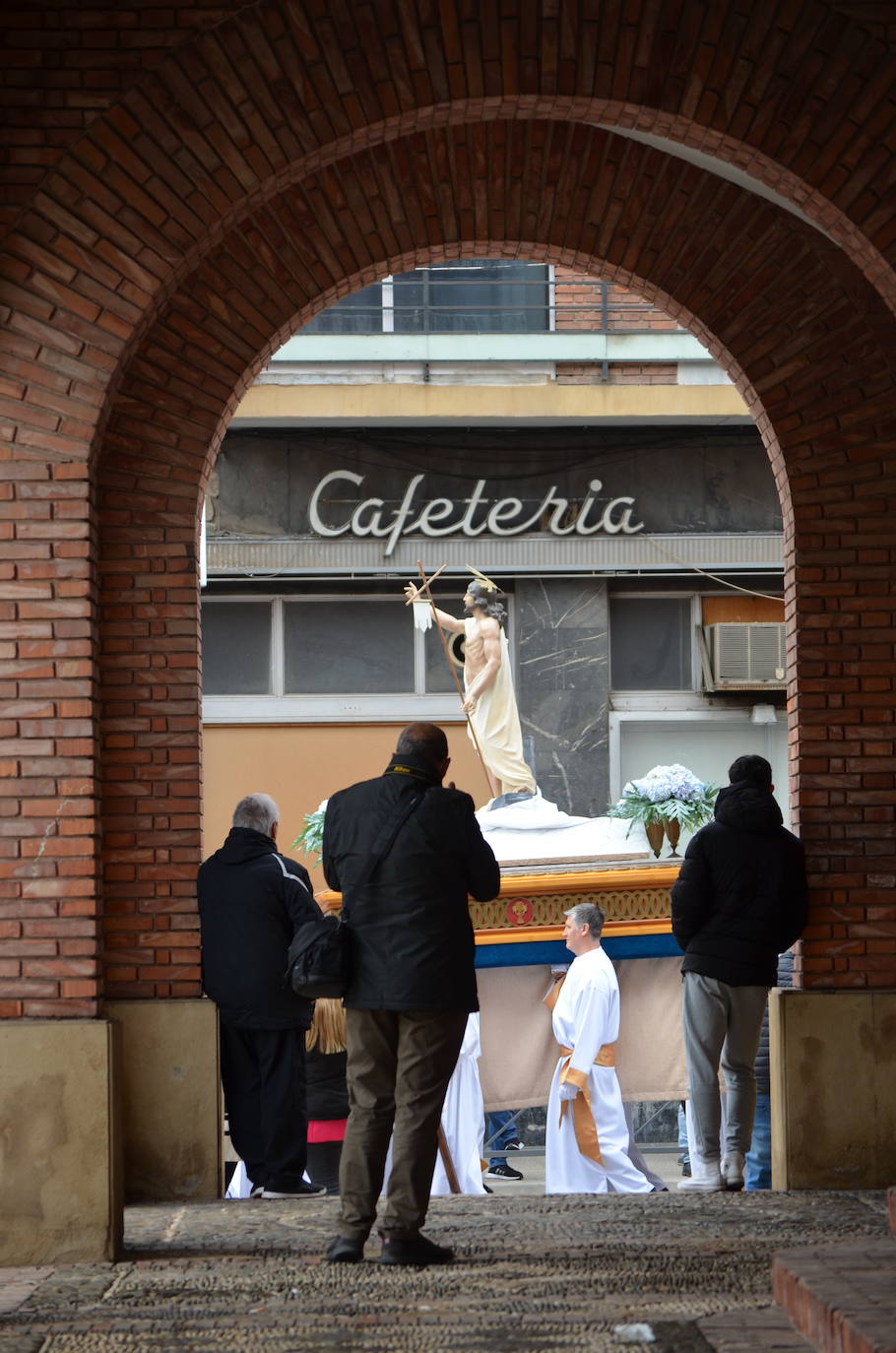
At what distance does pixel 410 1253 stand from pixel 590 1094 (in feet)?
14.0

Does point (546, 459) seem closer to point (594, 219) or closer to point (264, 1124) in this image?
point (594, 219)

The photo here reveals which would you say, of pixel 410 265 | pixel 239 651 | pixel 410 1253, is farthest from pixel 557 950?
pixel 239 651

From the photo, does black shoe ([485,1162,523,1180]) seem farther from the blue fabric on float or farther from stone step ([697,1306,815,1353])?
stone step ([697,1306,815,1353])

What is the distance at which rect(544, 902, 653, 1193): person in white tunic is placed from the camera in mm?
10250

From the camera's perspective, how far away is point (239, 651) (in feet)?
61.0

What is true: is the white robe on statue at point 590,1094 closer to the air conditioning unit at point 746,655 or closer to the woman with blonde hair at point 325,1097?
the woman with blonde hair at point 325,1097

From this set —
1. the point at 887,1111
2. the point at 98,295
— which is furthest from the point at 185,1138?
the point at 98,295

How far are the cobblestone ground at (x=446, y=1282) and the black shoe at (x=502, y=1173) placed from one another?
5.61 metres

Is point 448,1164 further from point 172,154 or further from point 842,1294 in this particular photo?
point 172,154

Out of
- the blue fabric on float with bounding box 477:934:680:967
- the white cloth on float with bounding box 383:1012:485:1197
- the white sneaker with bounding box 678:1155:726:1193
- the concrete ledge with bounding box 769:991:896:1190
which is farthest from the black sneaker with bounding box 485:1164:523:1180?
the concrete ledge with bounding box 769:991:896:1190

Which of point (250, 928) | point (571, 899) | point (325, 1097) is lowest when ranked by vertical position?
point (325, 1097)

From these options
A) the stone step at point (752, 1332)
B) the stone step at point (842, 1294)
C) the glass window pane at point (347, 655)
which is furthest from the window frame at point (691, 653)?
the stone step at point (752, 1332)

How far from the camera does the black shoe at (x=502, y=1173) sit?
1350 centimetres

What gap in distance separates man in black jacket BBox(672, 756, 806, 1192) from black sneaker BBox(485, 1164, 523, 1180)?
5.07 m
